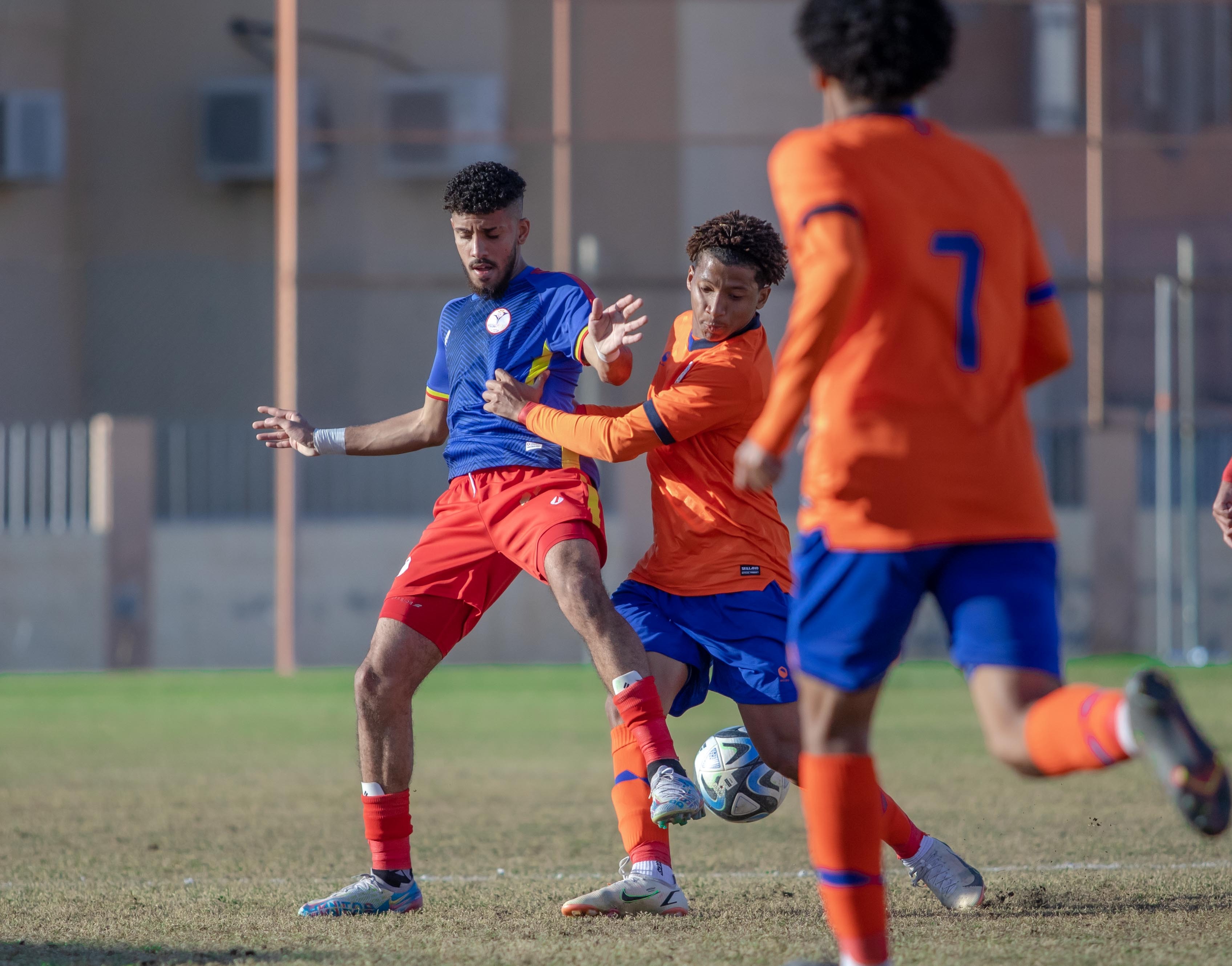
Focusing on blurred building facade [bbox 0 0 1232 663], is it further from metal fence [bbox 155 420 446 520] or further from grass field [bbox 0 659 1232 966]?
grass field [bbox 0 659 1232 966]

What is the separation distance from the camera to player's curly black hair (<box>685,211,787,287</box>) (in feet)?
16.2

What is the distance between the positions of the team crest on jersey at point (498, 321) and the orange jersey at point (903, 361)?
1894 mm

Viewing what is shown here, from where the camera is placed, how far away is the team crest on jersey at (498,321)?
5121mm

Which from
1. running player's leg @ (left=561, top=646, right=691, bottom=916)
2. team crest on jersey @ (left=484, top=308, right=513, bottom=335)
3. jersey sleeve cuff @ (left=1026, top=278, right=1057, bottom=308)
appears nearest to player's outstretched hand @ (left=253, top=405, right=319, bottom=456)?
team crest on jersey @ (left=484, top=308, right=513, bottom=335)

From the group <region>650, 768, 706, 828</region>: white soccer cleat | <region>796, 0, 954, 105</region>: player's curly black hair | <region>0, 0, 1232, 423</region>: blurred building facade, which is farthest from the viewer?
<region>0, 0, 1232, 423</region>: blurred building facade

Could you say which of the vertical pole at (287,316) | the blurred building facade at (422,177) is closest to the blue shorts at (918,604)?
the vertical pole at (287,316)

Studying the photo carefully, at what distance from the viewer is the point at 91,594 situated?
1733cm

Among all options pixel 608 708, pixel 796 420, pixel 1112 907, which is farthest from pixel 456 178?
pixel 1112 907

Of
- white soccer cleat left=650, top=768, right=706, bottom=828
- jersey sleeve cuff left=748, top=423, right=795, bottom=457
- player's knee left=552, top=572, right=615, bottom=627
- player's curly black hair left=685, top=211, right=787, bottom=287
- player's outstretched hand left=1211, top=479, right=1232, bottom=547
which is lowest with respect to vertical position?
white soccer cleat left=650, top=768, right=706, bottom=828

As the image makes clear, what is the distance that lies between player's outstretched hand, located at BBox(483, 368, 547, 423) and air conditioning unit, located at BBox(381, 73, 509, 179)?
1696 cm

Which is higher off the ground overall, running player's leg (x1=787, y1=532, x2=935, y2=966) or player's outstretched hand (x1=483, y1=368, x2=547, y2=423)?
player's outstretched hand (x1=483, y1=368, x2=547, y2=423)

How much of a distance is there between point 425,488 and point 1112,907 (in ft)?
47.8

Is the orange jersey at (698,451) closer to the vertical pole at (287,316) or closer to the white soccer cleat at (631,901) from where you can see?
the white soccer cleat at (631,901)

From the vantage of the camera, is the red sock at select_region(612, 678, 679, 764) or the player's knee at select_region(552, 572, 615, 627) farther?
the player's knee at select_region(552, 572, 615, 627)
